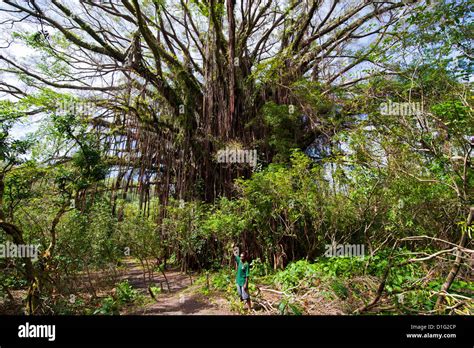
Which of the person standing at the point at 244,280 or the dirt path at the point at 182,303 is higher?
the person standing at the point at 244,280

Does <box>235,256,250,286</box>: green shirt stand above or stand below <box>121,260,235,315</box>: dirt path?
above

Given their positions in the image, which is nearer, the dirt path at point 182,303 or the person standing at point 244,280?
the person standing at point 244,280

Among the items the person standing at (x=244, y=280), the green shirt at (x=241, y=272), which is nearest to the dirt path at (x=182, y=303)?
the person standing at (x=244, y=280)

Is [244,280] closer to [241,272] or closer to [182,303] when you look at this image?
[241,272]

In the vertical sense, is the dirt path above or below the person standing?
below

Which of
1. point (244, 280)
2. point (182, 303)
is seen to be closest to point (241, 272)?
point (244, 280)

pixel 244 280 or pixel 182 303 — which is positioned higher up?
pixel 244 280

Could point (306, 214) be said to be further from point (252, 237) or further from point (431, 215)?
point (431, 215)

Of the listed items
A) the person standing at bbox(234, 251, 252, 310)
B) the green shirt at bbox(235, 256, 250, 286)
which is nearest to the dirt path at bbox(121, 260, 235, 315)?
the person standing at bbox(234, 251, 252, 310)

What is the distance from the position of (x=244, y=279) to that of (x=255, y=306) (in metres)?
0.47

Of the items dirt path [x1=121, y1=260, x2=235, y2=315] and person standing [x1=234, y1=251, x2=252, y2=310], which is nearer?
person standing [x1=234, y1=251, x2=252, y2=310]

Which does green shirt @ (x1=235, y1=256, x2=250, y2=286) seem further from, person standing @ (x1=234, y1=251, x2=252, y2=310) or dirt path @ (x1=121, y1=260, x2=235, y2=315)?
dirt path @ (x1=121, y1=260, x2=235, y2=315)

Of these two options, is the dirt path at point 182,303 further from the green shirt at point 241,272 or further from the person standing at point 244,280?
the green shirt at point 241,272

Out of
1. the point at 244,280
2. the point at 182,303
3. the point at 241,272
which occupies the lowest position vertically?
the point at 182,303
